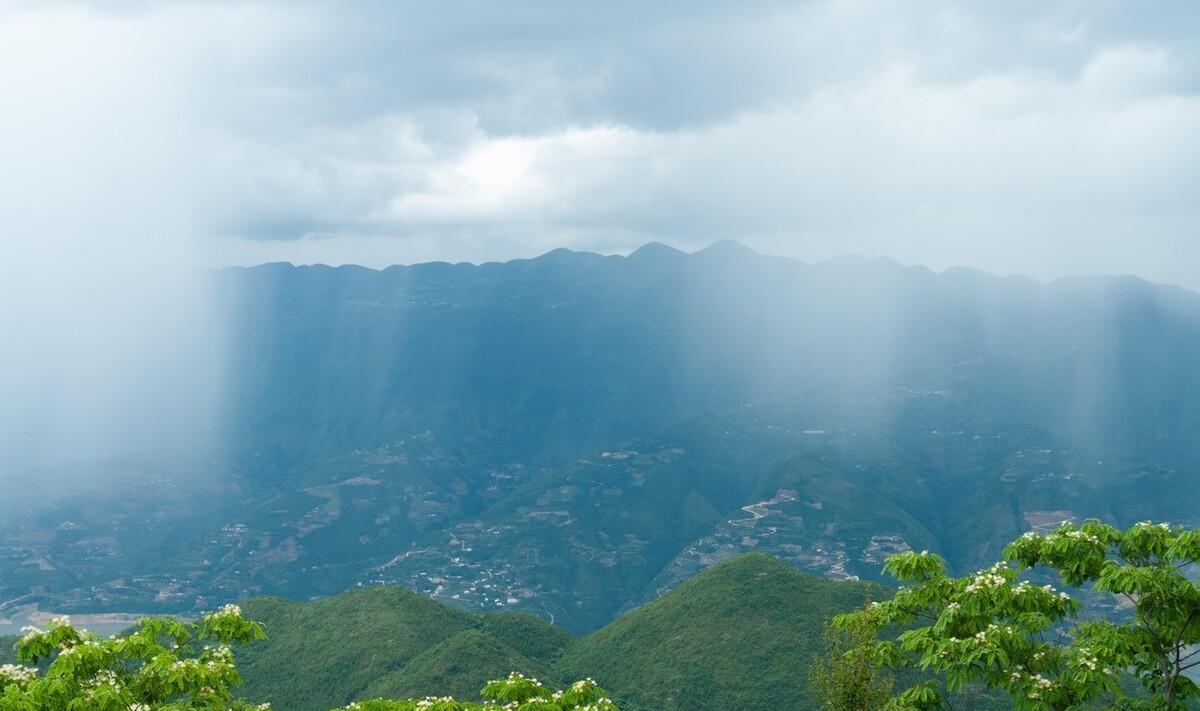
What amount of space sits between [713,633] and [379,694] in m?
54.7

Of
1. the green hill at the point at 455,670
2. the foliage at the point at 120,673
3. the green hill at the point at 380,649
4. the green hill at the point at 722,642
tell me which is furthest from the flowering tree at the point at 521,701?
the green hill at the point at 722,642

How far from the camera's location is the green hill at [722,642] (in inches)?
5384

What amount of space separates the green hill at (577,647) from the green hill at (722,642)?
0.23 meters

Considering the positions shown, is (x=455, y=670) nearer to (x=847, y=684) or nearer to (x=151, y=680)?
(x=847, y=684)

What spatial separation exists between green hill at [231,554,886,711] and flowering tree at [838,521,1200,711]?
10554 centimetres

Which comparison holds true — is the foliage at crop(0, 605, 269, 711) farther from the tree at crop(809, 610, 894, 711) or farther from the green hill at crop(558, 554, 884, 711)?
the green hill at crop(558, 554, 884, 711)

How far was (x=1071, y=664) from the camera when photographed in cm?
2039

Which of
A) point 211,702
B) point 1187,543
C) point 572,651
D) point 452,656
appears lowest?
point 572,651

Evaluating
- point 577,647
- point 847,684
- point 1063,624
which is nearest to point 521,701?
point 1063,624

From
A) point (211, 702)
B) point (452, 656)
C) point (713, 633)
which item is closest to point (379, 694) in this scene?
point (452, 656)

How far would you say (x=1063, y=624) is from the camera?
21328mm

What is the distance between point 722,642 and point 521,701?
135294 millimetres

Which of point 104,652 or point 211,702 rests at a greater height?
point 104,652

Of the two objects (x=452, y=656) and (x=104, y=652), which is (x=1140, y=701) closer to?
(x=104, y=652)
